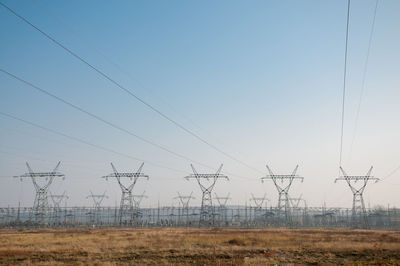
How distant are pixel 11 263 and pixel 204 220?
2930 inches

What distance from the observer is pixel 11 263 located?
23.5 m

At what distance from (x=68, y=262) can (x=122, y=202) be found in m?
58.2

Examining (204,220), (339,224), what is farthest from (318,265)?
(339,224)

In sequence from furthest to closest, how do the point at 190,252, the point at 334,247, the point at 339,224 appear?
the point at 339,224 < the point at 334,247 < the point at 190,252

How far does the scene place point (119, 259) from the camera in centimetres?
2512

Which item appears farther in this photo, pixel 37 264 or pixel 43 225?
pixel 43 225

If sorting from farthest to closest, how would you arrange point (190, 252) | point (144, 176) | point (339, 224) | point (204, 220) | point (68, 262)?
point (339, 224) < point (204, 220) < point (144, 176) < point (190, 252) < point (68, 262)

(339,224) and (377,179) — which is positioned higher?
(377,179)

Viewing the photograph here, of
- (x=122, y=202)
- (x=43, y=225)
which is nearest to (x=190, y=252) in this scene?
(x=122, y=202)

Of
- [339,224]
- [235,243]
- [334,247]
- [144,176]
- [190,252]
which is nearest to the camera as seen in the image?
[190,252]

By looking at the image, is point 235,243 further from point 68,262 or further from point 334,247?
point 68,262

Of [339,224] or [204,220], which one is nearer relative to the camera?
[204,220]

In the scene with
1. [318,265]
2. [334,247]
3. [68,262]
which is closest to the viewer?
[318,265]

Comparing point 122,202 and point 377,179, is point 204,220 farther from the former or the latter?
point 377,179
